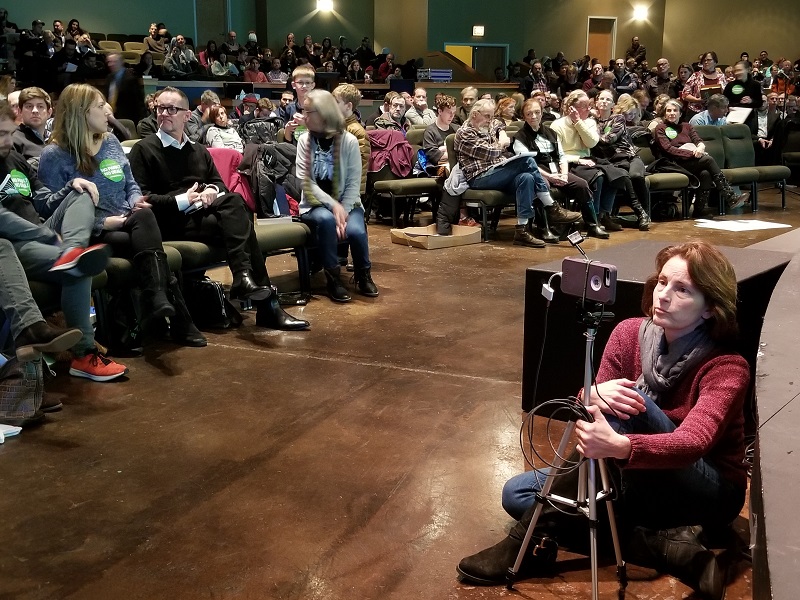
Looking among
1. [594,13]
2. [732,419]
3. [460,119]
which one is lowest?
[732,419]

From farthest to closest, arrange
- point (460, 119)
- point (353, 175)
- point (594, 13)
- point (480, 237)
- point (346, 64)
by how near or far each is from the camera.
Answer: point (594, 13), point (346, 64), point (460, 119), point (480, 237), point (353, 175)

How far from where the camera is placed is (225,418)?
3129mm

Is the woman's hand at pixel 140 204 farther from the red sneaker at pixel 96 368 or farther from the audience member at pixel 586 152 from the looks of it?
the audience member at pixel 586 152

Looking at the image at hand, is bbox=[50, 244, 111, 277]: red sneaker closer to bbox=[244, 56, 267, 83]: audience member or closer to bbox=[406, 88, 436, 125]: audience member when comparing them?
bbox=[406, 88, 436, 125]: audience member

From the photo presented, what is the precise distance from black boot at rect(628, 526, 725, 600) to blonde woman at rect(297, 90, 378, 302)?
113 inches

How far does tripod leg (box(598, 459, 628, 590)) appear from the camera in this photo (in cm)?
188

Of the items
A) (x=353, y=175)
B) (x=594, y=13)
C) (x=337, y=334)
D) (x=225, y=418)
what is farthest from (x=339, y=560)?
(x=594, y=13)

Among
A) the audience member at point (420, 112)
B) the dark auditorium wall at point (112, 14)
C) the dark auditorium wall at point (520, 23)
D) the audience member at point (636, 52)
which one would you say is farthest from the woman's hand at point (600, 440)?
the audience member at point (636, 52)

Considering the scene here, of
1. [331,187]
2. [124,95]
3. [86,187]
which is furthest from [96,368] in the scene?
[124,95]

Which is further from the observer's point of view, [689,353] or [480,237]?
[480,237]

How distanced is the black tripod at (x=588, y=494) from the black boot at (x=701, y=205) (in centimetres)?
662

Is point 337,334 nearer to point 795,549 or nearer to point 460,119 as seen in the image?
point 795,549

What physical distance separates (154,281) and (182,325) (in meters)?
0.33

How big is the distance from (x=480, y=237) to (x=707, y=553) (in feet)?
15.8
